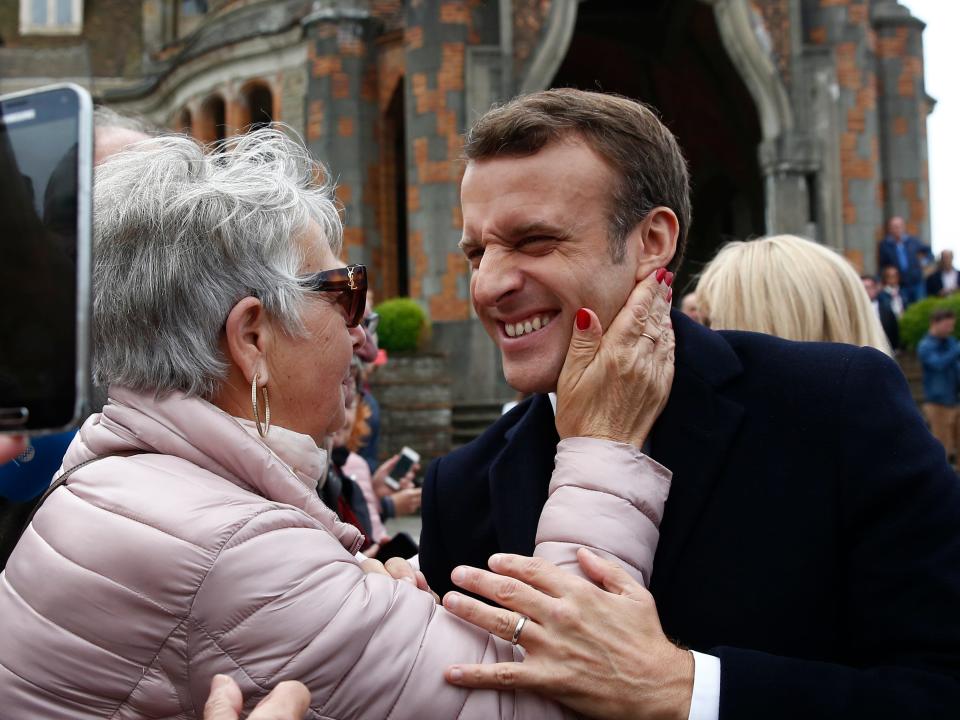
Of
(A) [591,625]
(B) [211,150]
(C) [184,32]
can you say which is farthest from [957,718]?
(C) [184,32]

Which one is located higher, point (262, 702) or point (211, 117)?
point (211, 117)

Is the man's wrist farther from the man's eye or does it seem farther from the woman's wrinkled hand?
the man's eye

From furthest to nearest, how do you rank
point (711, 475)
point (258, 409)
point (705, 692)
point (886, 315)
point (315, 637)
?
point (886, 315)
point (711, 475)
point (258, 409)
point (705, 692)
point (315, 637)

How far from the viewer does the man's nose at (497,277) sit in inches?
92.4

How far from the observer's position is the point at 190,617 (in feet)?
5.41

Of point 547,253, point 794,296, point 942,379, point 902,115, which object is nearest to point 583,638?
point 547,253

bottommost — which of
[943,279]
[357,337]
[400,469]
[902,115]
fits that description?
[400,469]

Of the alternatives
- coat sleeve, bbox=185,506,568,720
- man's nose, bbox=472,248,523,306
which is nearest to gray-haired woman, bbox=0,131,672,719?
coat sleeve, bbox=185,506,568,720

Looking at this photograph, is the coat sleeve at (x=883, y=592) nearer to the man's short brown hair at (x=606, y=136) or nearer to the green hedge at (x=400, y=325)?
the man's short brown hair at (x=606, y=136)

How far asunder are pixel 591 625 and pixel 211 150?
1.47 meters

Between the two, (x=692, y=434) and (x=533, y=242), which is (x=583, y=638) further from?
(x=533, y=242)

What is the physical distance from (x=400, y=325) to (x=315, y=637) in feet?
38.4

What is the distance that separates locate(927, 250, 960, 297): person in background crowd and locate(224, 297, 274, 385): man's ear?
47.4ft

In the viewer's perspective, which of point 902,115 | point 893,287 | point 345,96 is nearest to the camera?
point 893,287
